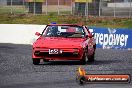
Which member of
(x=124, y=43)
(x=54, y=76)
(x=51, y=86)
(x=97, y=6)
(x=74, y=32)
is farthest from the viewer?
(x=97, y=6)

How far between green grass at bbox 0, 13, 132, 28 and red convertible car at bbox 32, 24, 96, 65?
876 inches

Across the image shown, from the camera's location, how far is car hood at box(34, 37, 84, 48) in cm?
1803

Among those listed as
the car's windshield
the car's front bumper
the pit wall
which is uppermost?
the car's windshield

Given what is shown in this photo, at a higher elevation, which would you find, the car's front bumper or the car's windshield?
the car's windshield

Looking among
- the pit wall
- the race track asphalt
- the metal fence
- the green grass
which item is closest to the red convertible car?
the race track asphalt

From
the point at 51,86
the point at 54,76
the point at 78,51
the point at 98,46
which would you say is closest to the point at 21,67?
the point at 78,51

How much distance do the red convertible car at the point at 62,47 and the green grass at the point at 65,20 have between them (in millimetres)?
22248

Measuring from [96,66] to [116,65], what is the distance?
821 mm

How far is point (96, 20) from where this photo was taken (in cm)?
4288

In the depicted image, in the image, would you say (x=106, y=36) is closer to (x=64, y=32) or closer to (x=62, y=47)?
(x=64, y=32)

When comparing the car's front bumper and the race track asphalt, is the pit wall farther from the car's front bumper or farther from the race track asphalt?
the car's front bumper

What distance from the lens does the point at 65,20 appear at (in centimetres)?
4316

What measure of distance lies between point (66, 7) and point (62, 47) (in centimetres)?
2705

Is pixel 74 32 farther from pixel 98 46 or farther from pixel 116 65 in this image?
pixel 98 46
